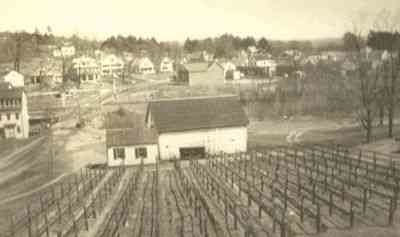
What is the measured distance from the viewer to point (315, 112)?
23.6 meters

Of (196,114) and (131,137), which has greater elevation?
(196,114)

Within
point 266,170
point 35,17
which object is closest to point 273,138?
point 266,170

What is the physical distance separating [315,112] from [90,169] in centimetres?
1226

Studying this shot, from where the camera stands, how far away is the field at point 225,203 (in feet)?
28.3

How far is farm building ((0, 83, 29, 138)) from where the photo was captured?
14.0 m

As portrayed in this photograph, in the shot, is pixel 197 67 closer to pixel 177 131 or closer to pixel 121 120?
pixel 121 120

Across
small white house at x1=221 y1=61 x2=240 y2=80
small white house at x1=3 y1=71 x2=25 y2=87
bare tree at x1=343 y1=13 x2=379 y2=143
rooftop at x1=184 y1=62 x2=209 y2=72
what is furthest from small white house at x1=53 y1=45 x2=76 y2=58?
small white house at x1=221 y1=61 x2=240 y2=80

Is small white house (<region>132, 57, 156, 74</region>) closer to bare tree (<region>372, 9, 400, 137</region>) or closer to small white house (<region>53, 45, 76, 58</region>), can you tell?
small white house (<region>53, 45, 76, 58</region>)

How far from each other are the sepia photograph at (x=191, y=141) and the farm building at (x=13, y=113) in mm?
61

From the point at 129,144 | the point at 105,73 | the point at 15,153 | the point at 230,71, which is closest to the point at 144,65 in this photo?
the point at 230,71

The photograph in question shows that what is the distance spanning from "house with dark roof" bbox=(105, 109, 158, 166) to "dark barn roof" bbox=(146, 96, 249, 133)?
646mm

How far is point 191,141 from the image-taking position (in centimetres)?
1778

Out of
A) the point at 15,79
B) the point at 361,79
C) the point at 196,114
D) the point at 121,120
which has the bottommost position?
the point at 121,120

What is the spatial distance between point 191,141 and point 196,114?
118 cm
